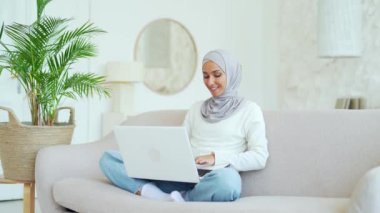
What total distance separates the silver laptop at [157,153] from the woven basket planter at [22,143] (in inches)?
24.0

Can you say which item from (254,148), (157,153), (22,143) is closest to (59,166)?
(22,143)

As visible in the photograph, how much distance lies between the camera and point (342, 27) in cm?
404

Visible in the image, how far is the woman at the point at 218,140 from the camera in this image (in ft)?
8.32

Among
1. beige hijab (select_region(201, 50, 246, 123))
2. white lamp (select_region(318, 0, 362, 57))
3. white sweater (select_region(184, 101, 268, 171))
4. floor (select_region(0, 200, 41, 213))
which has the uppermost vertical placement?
white lamp (select_region(318, 0, 362, 57))

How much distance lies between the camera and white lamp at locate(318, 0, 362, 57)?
4.05m

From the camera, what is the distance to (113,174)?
262 cm

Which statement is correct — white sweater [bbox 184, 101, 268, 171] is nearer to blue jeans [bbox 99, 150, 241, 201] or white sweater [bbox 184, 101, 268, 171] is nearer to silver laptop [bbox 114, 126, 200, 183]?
blue jeans [bbox 99, 150, 241, 201]

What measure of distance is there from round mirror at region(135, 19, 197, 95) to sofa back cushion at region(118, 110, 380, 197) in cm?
287

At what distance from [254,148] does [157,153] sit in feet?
1.48

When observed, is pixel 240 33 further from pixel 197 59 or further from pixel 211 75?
pixel 211 75

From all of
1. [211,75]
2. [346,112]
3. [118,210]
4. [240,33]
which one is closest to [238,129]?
[211,75]

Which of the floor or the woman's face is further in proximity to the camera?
the floor

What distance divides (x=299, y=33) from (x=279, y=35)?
0.36m

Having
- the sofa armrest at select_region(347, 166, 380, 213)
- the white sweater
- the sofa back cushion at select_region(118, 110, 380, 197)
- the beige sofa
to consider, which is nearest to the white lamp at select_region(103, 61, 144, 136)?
the beige sofa
